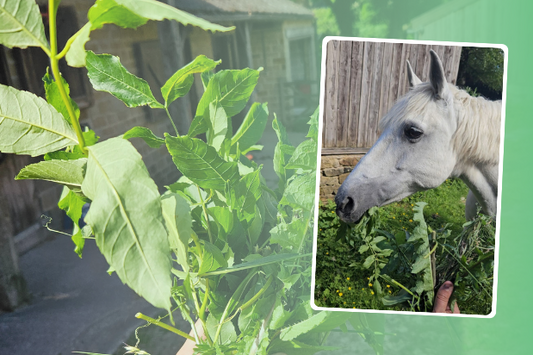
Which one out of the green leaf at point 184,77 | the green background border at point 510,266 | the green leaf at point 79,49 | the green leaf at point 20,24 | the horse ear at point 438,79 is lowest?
the green background border at point 510,266

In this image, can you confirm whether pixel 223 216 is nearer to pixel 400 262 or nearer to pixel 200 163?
pixel 200 163

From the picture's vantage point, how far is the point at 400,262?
11.4 inches

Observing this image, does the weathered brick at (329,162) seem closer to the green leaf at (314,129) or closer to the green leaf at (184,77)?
Answer: the green leaf at (314,129)

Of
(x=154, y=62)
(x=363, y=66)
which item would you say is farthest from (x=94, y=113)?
(x=363, y=66)

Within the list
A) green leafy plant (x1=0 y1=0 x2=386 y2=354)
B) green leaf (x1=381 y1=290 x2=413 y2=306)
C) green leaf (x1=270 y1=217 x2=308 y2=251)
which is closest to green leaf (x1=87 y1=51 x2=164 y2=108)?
green leafy plant (x1=0 y1=0 x2=386 y2=354)

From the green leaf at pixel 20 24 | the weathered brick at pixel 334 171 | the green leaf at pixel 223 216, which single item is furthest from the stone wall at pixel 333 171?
the green leaf at pixel 20 24

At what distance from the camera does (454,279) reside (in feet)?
0.95

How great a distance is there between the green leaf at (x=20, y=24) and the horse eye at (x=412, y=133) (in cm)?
25

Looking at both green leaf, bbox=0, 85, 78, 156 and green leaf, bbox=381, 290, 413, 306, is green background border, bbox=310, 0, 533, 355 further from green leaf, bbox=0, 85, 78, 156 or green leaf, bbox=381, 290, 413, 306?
green leaf, bbox=0, 85, 78, 156

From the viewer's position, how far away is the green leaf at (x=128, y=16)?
13 centimetres

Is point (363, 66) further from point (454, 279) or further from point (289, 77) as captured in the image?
point (289, 77)

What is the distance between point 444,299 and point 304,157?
153mm

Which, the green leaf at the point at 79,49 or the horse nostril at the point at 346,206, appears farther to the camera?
the horse nostril at the point at 346,206

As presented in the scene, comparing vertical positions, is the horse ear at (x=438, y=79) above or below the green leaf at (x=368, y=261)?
above
